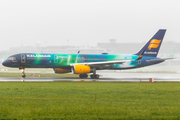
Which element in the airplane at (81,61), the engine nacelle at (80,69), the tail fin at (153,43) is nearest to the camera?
the engine nacelle at (80,69)

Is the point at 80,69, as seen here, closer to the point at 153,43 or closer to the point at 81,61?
the point at 81,61

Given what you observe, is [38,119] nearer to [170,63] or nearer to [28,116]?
[28,116]

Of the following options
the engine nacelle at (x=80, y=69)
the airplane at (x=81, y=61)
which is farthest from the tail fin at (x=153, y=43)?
the engine nacelle at (x=80, y=69)

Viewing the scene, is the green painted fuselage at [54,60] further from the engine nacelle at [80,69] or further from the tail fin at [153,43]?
the tail fin at [153,43]

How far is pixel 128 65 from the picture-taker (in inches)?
1869

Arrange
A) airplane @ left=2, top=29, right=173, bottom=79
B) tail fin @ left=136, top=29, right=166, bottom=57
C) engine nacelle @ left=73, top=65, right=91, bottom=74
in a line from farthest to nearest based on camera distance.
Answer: tail fin @ left=136, top=29, right=166, bottom=57
airplane @ left=2, top=29, right=173, bottom=79
engine nacelle @ left=73, top=65, right=91, bottom=74

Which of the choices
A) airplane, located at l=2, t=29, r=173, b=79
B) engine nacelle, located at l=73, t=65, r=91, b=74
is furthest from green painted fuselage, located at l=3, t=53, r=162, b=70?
engine nacelle, located at l=73, t=65, r=91, b=74

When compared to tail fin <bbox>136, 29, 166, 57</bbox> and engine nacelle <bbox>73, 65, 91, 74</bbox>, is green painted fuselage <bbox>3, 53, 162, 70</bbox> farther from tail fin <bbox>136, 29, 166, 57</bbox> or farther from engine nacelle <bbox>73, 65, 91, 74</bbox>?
tail fin <bbox>136, 29, 166, 57</bbox>

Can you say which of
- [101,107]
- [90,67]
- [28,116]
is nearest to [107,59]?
[90,67]

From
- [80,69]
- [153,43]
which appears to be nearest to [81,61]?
[80,69]

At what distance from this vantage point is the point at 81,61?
44.3 metres

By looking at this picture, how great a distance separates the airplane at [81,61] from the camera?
4122 cm

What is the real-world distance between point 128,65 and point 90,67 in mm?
7424

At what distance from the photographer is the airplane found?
41.2 m
